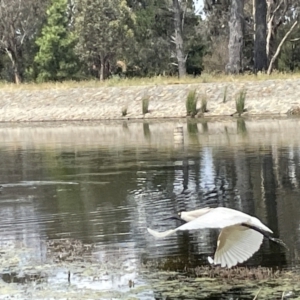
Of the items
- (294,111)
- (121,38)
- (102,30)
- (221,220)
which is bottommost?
(294,111)

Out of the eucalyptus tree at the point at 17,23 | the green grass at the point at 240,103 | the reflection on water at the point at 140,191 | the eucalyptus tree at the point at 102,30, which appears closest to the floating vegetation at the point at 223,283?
the reflection on water at the point at 140,191

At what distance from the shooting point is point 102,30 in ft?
213

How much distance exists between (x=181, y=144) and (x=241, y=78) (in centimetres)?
1770

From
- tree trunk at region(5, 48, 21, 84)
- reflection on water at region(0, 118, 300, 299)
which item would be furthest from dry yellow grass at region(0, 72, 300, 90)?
tree trunk at region(5, 48, 21, 84)

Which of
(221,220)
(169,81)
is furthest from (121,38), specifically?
(221,220)

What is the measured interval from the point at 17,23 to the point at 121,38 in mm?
10239

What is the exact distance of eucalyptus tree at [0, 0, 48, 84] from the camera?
68.7 m

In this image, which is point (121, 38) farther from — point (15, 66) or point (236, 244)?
point (236, 244)

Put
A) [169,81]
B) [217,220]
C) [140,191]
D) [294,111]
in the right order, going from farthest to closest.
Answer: [169,81] → [294,111] → [140,191] → [217,220]

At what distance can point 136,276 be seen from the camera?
7824mm

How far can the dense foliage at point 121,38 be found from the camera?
2468 inches

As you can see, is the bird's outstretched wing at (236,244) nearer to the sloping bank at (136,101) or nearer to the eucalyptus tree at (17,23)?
the sloping bank at (136,101)

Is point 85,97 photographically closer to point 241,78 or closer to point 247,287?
point 241,78

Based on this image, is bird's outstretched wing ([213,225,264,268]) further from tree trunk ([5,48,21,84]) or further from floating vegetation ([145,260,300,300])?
tree trunk ([5,48,21,84])
